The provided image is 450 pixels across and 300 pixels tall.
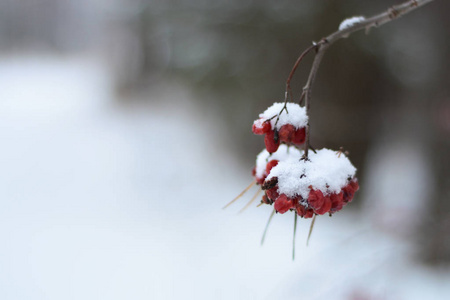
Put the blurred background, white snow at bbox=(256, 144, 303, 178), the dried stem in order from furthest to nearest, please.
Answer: the blurred background → white snow at bbox=(256, 144, 303, 178) → the dried stem

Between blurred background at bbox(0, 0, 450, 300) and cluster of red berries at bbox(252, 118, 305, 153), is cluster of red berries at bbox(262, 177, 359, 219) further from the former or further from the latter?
blurred background at bbox(0, 0, 450, 300)

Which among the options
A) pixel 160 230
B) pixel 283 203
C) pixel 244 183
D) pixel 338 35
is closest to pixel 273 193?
pixel 283 203

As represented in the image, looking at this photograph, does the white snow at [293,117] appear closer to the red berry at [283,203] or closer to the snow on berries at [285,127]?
the snow on berries at [285,127]

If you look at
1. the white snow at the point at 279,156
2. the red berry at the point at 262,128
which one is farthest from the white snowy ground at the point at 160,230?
the red berry at the point at 262,128

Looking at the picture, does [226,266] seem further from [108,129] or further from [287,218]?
[108,129]

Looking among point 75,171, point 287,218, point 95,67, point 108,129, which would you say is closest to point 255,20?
point 287,218

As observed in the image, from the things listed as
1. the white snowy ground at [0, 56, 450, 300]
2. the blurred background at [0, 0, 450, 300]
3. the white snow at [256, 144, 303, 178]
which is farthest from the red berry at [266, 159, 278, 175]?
the blurred background at [0, 0, 450, 300]
